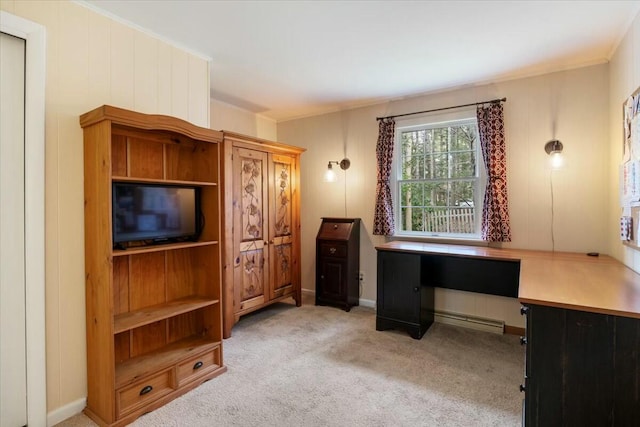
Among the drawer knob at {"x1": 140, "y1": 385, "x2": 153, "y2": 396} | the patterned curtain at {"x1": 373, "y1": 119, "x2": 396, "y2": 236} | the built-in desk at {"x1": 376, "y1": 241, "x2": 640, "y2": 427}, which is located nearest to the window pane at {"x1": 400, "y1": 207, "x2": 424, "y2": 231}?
the patterned curtain at {"x1": 373, "y1": 119, "x2": 396, "y2": 236}

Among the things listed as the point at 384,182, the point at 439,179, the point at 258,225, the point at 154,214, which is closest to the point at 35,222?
the point at 154,214

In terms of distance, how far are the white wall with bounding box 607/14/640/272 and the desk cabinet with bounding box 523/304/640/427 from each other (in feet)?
3.30

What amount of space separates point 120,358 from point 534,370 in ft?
8.29

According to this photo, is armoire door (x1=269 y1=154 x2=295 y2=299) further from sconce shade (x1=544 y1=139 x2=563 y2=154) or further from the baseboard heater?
sconce shade (x1=544 y1=139 x2=563 y2=154)

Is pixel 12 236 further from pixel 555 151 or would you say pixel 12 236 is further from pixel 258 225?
pixel 555 151

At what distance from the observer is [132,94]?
2328mm

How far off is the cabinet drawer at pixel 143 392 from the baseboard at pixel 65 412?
35 centimetres

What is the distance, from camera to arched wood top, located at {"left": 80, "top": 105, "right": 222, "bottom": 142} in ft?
6.06

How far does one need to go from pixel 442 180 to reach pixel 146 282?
10.3ft

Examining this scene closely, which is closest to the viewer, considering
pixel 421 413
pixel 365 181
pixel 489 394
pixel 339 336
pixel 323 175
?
pixel 421 413

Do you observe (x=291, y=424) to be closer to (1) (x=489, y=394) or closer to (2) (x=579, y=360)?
(1) (x=489, y=394)

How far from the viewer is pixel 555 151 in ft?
9.63

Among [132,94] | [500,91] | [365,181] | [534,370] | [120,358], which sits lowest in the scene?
[120,358]

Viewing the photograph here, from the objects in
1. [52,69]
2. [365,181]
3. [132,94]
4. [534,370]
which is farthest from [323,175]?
[534,370]
